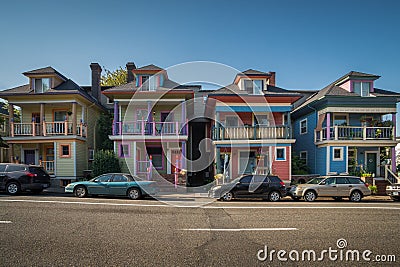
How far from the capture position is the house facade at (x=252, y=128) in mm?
19500

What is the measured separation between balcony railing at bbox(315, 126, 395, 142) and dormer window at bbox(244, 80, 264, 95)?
569 cm

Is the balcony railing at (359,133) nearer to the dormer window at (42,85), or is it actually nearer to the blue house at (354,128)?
the blue house at (354,128)

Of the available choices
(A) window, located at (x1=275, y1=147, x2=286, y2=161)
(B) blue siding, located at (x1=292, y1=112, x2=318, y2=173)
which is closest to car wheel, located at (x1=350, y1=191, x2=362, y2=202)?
(A) window, located at (x1=275, y1=147, x2=286, y2=161)

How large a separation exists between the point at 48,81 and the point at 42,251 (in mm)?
18435

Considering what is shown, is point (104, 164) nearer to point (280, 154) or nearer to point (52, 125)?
point (52, 125)

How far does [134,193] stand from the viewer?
1357 cm

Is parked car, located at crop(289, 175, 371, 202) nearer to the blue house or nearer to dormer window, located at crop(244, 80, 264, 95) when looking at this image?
the blue house

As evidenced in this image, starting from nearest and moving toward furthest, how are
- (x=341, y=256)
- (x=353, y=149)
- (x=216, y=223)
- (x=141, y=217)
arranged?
(x=341, y=256) → (x=216, y=223) → (x=141, y=217) → (x=353, y=149)

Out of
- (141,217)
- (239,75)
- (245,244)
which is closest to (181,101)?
(239,75)

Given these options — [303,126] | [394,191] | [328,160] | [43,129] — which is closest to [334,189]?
[394,191]

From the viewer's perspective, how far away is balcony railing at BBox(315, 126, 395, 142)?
2012 cm

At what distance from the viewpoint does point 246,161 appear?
20859mm

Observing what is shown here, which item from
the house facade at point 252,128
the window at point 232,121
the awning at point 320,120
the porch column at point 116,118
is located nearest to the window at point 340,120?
the awning at point 320,120

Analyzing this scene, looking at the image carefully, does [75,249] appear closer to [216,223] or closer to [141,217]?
[141,217]
